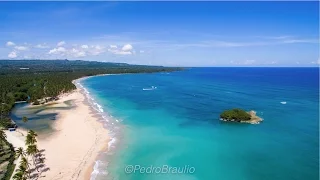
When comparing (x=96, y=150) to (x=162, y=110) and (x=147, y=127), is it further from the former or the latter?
(x=162, y=110)

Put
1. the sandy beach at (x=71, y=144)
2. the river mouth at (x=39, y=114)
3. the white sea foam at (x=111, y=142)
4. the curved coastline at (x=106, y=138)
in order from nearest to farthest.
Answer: the curved coastline at (x=106, y=138)
the sandy beach at (x=71, y=144)
the white sea foam at (x=111, y=142)
the river mouth at (x=39, y=114)

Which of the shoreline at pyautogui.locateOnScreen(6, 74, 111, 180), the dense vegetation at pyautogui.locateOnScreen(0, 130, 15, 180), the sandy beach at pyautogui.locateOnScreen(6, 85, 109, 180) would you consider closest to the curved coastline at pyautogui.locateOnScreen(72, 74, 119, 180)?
the shoreline at pyautogui.locateOnScreen(6, 74, 111, 180)

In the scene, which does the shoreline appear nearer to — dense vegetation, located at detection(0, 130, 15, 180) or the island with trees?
dense vegetation, located at detection(0, 130, 15, 180)

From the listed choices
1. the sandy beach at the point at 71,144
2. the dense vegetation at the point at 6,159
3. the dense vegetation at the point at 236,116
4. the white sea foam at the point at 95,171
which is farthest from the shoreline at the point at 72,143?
the dense vegetation at the point at 236,116

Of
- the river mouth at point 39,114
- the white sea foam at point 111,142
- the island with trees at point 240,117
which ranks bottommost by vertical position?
the river mouth at point 39,114

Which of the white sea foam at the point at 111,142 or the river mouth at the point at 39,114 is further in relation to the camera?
the river mouth at the point at 39,114

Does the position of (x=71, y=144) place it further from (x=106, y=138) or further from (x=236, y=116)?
(x=236, y=116)

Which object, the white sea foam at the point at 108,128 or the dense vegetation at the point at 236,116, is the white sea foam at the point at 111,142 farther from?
the dense vegetation at the point at 236,116

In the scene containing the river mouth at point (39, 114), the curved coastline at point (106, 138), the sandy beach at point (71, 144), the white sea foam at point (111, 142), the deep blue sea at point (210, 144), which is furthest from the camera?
the river mouth at point (39, 114)
